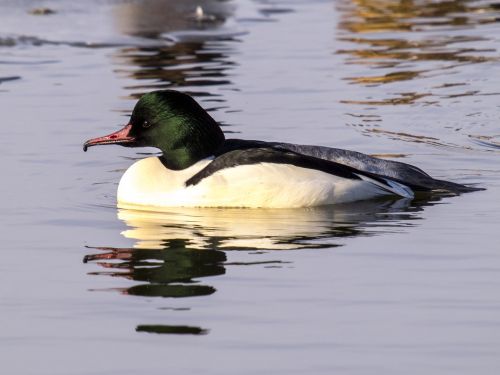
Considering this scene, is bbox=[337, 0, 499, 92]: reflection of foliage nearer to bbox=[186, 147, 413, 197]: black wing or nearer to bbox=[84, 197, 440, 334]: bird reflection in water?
bbox=[186, 147, 413, 197]: black wing

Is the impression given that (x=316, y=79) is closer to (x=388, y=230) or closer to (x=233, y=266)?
(x=388, y=230)

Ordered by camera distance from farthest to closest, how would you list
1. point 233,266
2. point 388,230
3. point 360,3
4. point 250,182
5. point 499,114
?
point 360,3 → point 499,114 → point 250,182 → point 388,230 → point 233,266

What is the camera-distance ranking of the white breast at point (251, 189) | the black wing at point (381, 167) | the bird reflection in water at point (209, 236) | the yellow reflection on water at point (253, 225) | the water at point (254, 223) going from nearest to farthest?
the water at point (254, 223) < the bird reflection in water at point (209, 236) < the yellow reflection on water at point (253, 225) < the white breast at point (251, 189) < the black wing at point (381, 167)

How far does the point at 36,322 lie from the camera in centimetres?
734

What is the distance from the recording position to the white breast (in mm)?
10477

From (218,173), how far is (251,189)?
266 millimetres

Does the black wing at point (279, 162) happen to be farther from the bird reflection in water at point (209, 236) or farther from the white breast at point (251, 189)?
the bird reflection in water at point (209, 236)

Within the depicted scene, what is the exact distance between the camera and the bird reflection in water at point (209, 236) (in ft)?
26.8

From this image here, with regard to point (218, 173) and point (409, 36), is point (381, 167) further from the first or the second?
point (409, 36)

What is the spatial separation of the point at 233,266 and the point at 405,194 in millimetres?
2715

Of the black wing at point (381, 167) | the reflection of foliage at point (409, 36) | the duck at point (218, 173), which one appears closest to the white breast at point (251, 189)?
the duck at point (218, 173)

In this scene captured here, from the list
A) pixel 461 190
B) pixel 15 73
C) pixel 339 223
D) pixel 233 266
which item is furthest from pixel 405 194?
pixel 15 73

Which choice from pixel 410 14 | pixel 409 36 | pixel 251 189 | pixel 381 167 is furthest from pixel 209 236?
pixel 410 14

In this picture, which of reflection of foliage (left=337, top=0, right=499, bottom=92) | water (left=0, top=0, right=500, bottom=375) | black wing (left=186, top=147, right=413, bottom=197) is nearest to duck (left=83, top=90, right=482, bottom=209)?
black wing (left=186, top=147, right=413, bottom=197)
